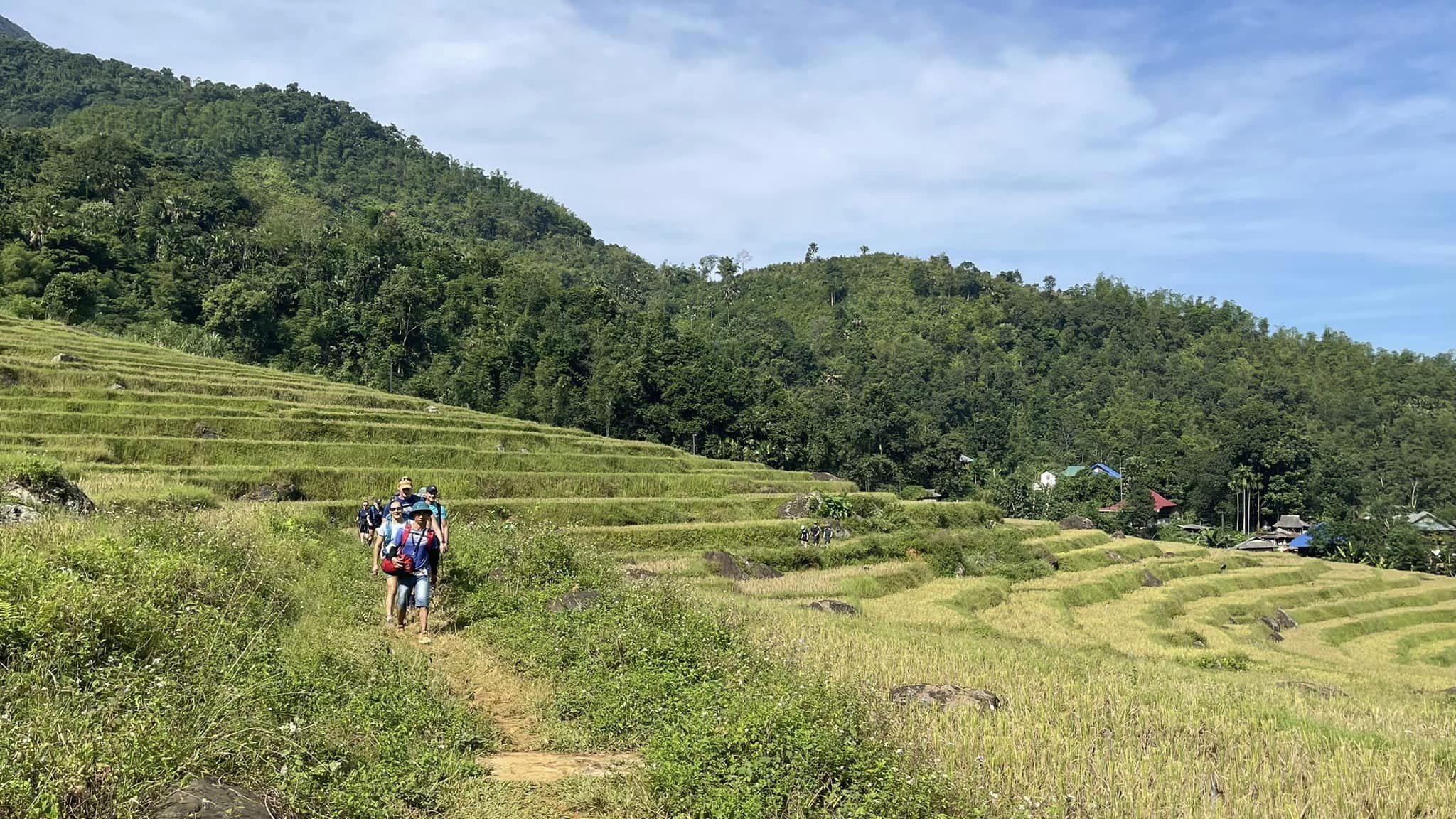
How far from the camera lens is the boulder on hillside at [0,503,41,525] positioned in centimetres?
1113

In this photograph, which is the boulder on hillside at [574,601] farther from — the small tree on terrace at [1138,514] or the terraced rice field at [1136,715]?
the small tree on terrace at [1138,514]

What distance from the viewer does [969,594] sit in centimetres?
2481

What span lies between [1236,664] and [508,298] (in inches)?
2525

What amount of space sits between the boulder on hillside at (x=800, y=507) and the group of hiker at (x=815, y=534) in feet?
6.56

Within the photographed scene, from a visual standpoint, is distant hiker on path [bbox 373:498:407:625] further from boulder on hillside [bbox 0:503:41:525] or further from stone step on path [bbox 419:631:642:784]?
boulder on hillside [bbox 0:503:41:525]

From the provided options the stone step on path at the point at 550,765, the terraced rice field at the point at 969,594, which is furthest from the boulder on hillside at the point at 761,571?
the stone step on path at the point at 550,765

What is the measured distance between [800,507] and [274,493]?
18872mm

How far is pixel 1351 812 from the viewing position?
232 inches

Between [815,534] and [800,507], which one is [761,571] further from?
[800,507]

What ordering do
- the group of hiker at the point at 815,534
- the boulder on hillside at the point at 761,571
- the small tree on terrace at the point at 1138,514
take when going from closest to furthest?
the boulder on hillside at the point at 761,571, the group of hiker at the point at 815,534, the small tree on terrace at the point at 1138,514

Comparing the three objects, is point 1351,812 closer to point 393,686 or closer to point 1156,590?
point 393,686

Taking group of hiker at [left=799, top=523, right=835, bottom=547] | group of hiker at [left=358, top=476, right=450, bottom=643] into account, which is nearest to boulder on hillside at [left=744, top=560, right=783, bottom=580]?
group of hiker at [left=799, top=523, right=835, bottom=547]

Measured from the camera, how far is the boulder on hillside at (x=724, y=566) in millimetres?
23984

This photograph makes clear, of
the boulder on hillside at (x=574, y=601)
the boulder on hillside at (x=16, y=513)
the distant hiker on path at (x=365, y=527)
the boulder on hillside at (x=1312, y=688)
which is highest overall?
the boulder on hillside at (x=16, y=513)
